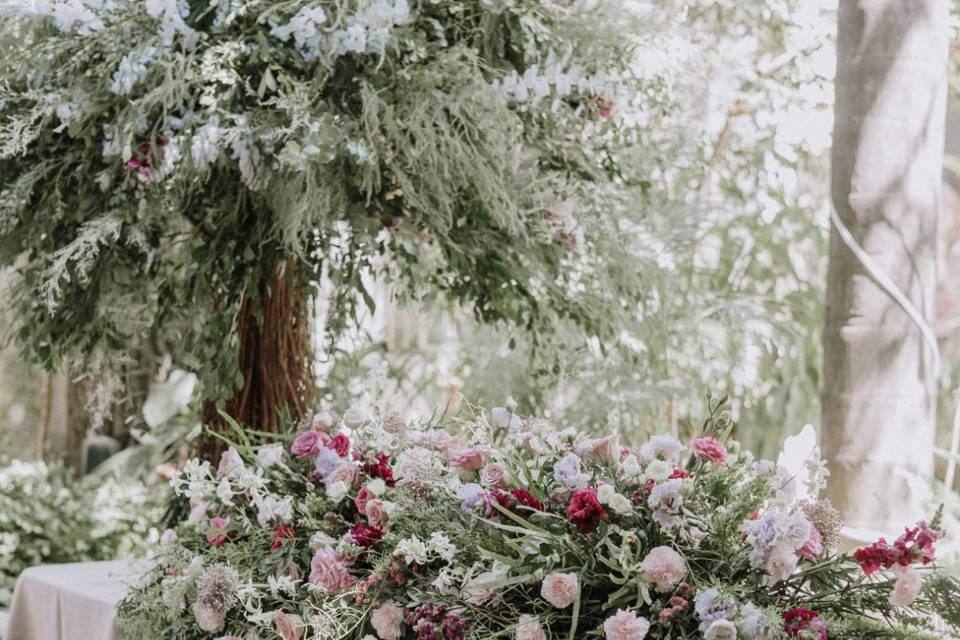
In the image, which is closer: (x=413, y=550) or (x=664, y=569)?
(x=664, y=569)

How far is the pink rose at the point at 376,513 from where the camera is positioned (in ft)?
5.02

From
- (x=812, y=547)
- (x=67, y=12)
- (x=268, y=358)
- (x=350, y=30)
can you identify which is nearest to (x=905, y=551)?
(x=812, y=547)

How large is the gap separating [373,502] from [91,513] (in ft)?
11.6

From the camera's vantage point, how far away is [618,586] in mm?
1319

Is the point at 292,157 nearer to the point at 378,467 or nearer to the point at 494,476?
the point at 378,467

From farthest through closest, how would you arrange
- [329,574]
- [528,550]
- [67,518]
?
[67,518], [329,574], [528,550]

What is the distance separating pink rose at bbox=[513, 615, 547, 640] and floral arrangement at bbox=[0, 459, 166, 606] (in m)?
3.26

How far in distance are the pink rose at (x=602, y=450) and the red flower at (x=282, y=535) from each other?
0.44 m

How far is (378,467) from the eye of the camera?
170 cm

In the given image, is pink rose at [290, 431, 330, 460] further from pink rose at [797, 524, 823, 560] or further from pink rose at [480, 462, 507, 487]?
pink rose at [797, 524, 823, 560]

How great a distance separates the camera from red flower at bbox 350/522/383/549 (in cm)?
153

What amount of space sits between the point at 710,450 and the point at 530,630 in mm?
330

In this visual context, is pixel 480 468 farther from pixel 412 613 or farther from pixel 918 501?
pixel 918 501

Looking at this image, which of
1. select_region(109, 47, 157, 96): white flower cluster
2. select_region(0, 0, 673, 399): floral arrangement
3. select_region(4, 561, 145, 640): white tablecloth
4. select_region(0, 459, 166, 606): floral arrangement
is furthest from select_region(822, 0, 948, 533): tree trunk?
select_region(0, 459, 166, 606): floral arrangement
